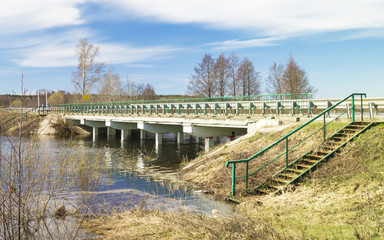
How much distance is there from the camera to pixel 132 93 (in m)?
74.9

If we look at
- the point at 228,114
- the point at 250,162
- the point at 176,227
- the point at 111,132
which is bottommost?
the point at 111,132

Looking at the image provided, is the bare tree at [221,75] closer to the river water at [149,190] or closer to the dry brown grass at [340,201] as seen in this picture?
the river water at [149,190]

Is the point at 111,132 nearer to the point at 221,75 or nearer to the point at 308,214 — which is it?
the point at 221,75

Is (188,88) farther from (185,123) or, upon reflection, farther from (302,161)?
(302,161)

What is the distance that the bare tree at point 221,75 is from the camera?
4612 centimetres

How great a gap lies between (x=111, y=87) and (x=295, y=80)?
3483 centimetres

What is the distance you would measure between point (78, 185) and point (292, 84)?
3517 cm

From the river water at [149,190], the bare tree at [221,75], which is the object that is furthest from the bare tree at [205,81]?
the river water at [149,190]

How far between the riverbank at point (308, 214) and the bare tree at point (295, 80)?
31.9m

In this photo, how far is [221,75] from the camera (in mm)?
46156

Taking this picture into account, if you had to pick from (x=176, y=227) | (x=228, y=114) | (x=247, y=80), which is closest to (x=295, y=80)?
(x=247, y=80)

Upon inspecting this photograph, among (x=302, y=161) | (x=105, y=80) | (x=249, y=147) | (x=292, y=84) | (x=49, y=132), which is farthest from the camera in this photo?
(x=105, y=80)

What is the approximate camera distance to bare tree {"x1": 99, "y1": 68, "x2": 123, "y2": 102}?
61.9 meters

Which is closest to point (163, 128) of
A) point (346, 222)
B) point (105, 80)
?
point (346, 222)
